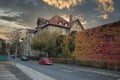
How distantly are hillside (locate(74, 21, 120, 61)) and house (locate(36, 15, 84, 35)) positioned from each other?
1584 inches

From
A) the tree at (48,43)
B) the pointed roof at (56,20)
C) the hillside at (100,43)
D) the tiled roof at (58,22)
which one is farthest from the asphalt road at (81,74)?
the pointed roof at (56,20)

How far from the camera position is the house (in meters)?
95.3

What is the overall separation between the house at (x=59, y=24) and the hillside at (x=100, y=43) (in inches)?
1584

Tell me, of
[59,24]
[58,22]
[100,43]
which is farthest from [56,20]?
[100,43]

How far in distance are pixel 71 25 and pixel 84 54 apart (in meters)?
48.4

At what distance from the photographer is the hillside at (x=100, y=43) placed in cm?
4153

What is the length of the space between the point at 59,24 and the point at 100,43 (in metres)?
51.6

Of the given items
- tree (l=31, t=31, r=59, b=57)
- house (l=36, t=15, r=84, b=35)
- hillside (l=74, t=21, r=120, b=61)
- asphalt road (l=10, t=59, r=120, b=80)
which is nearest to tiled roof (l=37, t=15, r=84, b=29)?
house (l=36, t=15, r=84, b=35)

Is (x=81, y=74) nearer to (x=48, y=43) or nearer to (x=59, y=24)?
(x=48, y=43)

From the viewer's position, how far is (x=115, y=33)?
41875 millimetres

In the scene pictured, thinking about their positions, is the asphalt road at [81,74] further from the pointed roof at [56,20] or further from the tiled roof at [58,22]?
the pointed roof at [56,20]

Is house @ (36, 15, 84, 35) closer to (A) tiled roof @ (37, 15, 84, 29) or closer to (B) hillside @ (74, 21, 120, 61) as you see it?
(A) tiled roof @ (37, 15, 84, 29)

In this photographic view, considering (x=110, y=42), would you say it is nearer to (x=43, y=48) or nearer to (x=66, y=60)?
(x=66, y=60)

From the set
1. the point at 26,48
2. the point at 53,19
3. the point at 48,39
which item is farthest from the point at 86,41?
the point at 26,48
